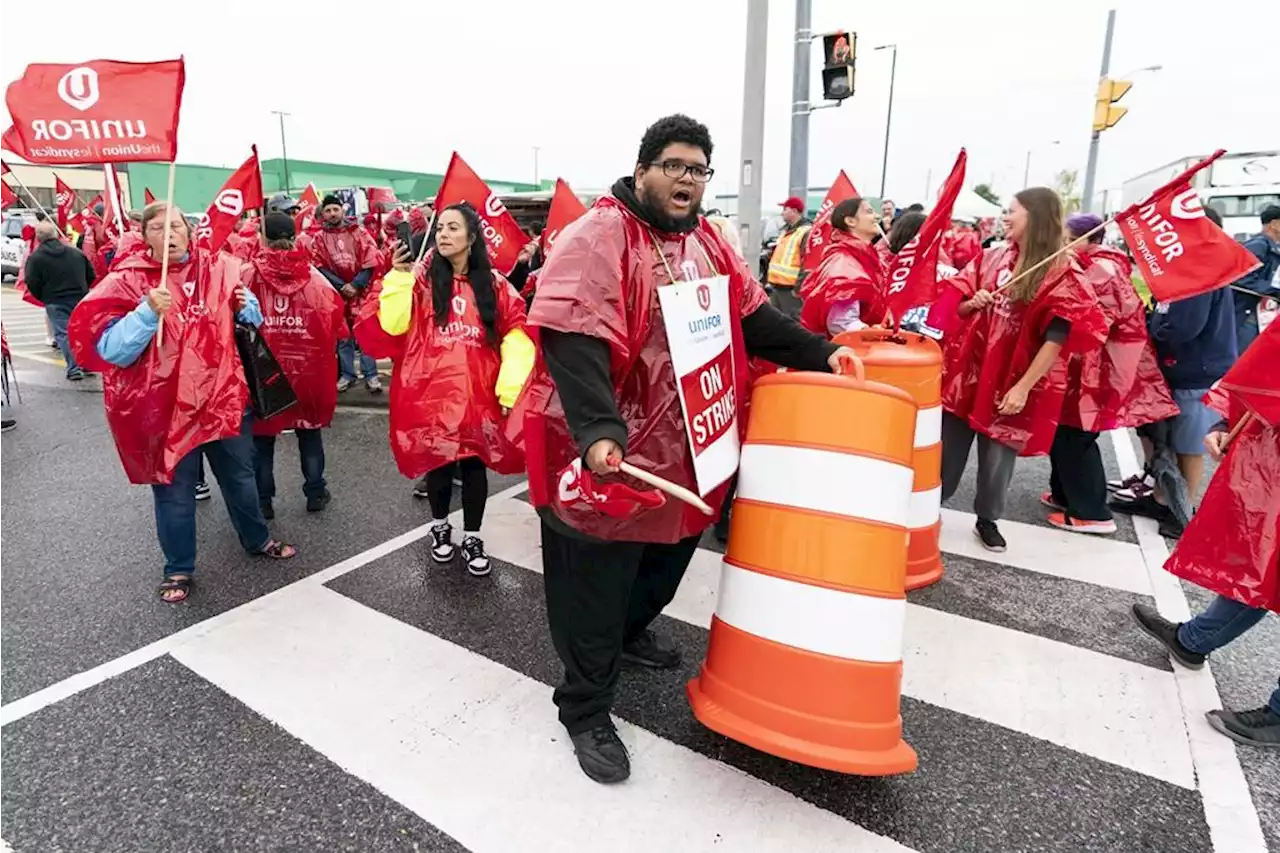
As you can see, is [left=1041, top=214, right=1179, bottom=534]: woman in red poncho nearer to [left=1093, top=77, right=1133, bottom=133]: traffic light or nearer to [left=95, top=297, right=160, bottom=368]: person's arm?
[left=95, top=297, right=160, bottom=368]: person's arm

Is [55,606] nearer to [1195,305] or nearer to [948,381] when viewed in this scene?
[948,381]

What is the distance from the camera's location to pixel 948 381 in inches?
188

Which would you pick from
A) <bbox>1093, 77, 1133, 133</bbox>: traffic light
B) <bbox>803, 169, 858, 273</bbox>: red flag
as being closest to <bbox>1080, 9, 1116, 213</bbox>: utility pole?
<bbox>1093, 77, 1133, 133</bbox>: traffic light

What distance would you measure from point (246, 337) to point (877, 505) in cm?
351

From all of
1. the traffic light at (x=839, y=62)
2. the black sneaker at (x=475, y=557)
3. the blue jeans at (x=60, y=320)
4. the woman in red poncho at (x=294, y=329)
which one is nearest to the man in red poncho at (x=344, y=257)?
the woman in red poncho at (x=294, y=329)

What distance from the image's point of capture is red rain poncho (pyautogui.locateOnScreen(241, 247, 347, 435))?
4.89 m

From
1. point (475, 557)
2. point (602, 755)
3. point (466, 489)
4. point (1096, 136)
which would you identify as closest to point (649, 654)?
point (602, 755)

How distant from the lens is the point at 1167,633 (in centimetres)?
338

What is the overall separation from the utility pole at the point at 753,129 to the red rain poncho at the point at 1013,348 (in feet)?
16.0

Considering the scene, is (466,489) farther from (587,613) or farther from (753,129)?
(753,129)

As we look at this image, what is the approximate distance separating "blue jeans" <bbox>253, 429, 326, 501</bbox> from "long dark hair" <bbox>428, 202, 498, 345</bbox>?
5.47 feet

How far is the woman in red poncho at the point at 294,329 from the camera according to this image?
4895 millimetres

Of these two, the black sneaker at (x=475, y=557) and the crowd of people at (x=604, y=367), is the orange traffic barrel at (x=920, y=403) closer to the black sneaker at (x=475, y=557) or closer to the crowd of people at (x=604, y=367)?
the crowd of people at (x=604, y=367)

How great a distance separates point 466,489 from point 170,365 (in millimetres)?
1538
